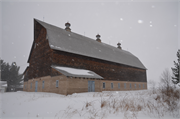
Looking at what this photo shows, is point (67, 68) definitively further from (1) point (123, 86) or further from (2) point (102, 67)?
(1) point (123, 86)

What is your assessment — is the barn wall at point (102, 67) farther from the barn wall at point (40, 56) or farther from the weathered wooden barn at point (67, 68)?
the barn wall at point (40, 56)

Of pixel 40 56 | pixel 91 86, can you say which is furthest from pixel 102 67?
pixel 40 56

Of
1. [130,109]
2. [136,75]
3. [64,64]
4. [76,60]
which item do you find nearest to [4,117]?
[130,109]

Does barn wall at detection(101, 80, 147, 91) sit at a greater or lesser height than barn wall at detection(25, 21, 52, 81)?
lesser

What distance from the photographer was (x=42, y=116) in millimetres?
5648

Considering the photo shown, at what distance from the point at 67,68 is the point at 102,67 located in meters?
8.16

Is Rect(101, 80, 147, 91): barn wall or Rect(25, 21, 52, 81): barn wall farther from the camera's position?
Rect(101, 80, 147, 91): barn wall

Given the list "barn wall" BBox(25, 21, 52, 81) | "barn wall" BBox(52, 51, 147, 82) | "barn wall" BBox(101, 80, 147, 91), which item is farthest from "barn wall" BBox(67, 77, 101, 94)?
"barn wall" BBox(101, 80, 147, 91)

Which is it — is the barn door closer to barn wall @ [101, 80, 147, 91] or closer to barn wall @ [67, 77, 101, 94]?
barn wall @ [67, 77, 101, 94]

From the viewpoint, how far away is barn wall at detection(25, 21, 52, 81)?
62.9ft

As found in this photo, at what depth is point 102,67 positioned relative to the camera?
79.4ft

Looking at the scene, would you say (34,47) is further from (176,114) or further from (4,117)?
(176,114)

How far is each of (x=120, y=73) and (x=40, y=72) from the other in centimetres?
1640

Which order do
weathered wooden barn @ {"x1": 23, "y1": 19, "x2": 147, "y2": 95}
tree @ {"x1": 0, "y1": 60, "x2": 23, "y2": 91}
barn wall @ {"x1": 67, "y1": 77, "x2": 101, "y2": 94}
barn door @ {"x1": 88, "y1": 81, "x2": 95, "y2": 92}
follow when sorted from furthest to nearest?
tree @ {"x1": 0, "y1": 60, "x2": 23, "y2": 91}, barn door @ {"x1": 88, "y1": 81, "x2": 95, "y2": 92}, weathered wooden barn @ {"x1": 23, "y1": 19, "x2": 147, "y2": 95}, barn wall @ {"x1": 67, "y1": 77, "x2": 101, "y2": 94}
